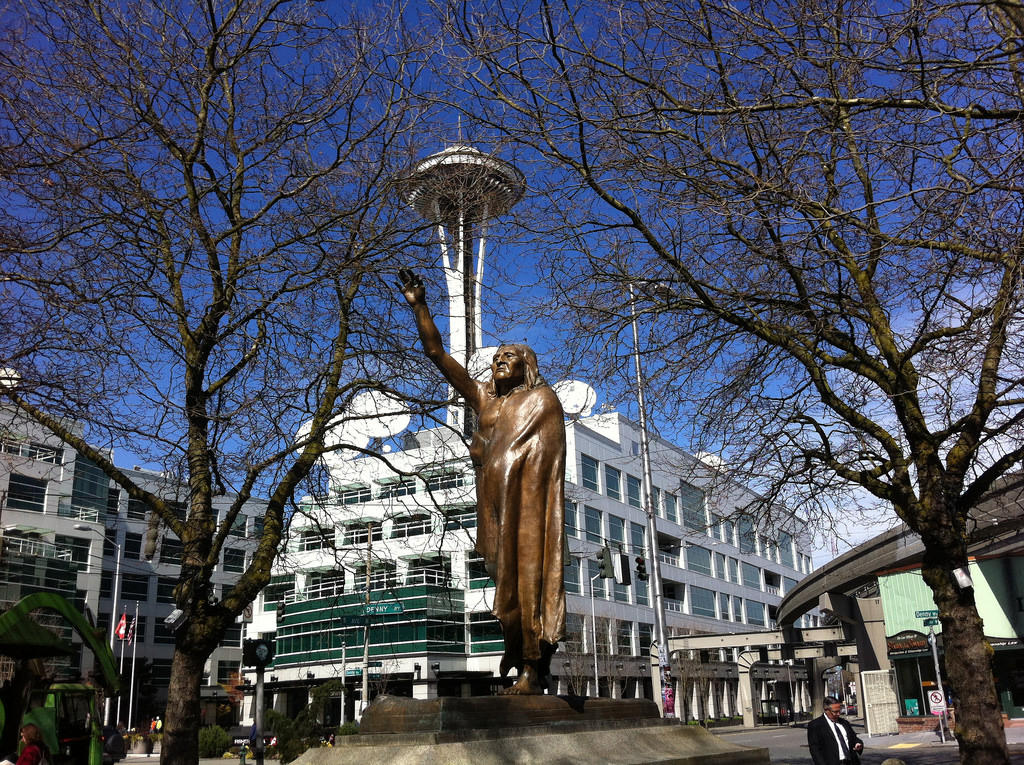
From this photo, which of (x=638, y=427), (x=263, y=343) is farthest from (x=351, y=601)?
(x=263, y=343)

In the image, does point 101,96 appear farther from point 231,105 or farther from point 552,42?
point 552,42

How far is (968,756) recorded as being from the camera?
9.87m

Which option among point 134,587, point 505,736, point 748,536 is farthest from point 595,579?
point 505,736

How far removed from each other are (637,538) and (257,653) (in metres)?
47.9

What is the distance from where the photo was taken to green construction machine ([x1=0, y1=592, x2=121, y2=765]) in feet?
43.7

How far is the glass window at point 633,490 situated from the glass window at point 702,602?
917cm

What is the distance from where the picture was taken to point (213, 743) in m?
Answer: 32.6

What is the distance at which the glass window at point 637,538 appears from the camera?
5679 cm

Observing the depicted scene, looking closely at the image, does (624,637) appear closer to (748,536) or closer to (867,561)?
(867,561)

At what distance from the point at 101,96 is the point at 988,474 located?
11055mm

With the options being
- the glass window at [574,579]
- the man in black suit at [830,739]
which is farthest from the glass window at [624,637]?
the man in black suit at [830,739]

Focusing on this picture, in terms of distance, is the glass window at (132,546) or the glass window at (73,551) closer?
the glass window at (73,551)

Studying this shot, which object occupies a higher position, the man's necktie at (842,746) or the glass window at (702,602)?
the glass window at (702,602)

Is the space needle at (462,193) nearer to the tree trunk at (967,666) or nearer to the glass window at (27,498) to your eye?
the tree trunk at (967,666)
